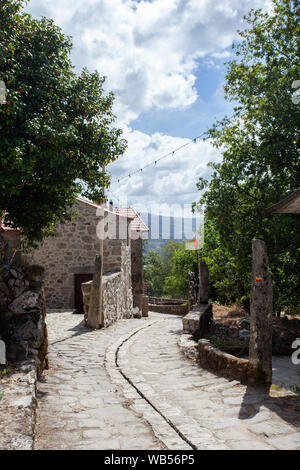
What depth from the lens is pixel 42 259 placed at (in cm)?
1777

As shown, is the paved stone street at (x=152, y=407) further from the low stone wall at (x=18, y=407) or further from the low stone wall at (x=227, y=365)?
the low stone wall at (x=18, y=407)

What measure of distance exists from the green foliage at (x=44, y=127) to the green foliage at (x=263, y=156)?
15.7 feet

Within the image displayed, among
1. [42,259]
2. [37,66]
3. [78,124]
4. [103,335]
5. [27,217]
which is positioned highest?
[37,66]

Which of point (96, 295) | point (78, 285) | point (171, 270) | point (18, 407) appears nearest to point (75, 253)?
point (78, 285)

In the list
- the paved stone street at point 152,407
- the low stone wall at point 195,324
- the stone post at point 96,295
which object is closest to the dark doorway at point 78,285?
the stone post at point 96,295

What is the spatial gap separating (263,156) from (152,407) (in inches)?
314

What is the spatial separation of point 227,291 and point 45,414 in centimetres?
1722

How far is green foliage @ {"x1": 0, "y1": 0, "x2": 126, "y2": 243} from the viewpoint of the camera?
6.07m

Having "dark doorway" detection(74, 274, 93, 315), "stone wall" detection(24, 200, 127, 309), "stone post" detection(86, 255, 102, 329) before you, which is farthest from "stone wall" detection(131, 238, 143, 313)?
"stone post" detection(86, 255, 102, 329)

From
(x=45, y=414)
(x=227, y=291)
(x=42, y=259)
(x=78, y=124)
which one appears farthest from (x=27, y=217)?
(x=227, y=291)

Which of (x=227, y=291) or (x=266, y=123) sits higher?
(x=266, y=123)

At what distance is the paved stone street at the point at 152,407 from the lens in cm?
369

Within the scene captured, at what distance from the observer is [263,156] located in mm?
10461
